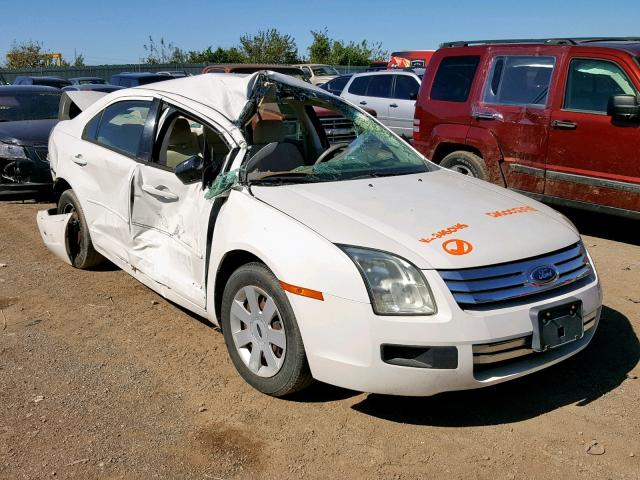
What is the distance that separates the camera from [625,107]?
19.8ft

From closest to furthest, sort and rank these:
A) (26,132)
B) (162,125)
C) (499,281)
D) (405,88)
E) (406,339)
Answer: (406,339)
(499,281)
(162,125)
(26,132)
(405,88)

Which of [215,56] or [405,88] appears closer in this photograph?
[405,88]

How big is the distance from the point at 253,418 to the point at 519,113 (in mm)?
4981

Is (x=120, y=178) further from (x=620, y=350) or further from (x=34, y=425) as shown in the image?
(x=620, y=350)

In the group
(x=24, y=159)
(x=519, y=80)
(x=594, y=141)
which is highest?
(x=519, y=80)

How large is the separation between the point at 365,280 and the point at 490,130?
4798mm

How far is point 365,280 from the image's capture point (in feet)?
10.1

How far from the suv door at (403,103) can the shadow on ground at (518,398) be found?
893 centimetres

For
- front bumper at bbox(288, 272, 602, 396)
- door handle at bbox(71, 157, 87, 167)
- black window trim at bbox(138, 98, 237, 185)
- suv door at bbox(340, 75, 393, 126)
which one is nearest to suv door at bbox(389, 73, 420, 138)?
suv door at bbox(340, 75, 393, 126)

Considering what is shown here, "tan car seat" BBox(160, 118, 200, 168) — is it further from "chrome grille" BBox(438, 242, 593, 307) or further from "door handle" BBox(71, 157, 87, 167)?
"chrome grille" BBox(438, 242, 593, 307)

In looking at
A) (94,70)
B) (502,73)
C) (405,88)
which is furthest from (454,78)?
(94,70)

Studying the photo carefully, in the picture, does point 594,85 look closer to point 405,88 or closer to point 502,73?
point 502,73

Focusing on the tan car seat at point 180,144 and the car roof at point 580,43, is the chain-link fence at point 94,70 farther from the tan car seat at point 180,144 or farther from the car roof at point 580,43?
the tan car seat at point 180,144

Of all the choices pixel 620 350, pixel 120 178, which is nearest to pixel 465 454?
pixel 620 350
